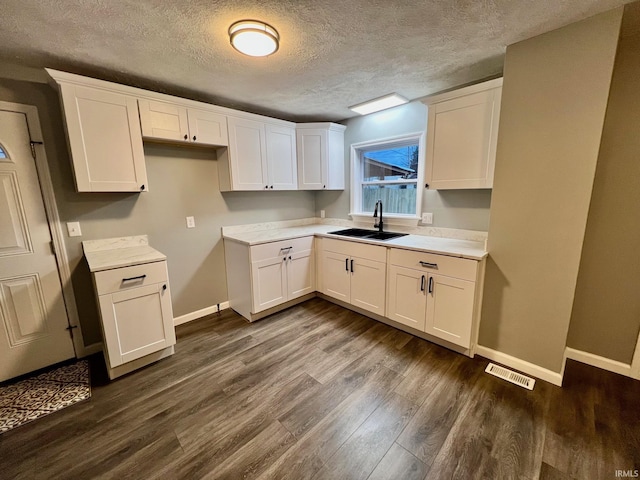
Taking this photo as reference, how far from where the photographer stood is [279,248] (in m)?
2.94

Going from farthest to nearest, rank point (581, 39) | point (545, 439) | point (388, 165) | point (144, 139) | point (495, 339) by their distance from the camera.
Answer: point (388, 165)
point (144, 139)
point (495, 339)
point (581, 39)
point (545, 439)

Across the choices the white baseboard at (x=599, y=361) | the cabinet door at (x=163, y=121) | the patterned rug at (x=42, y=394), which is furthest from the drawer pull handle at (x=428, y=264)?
the patterned rug at (x=42, y=394)

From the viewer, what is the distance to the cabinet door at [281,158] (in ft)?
10.2

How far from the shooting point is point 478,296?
2.18 metres

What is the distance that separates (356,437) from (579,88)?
100 inches

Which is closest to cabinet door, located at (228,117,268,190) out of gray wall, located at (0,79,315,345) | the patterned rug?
gray wall, located at (0,79,315,345)

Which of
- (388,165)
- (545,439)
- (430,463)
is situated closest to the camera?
(430,463)

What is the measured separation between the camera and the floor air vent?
1.94 meters

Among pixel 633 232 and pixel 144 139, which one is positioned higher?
pixel 144 139

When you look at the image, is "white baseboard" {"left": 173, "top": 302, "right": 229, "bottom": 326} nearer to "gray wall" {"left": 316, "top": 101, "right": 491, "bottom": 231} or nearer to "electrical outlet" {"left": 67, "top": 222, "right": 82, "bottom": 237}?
"electrical outlet" {"left": 67, "top": 222, "right": 82, "bottom": 237}

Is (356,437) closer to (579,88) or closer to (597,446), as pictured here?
(597,446)

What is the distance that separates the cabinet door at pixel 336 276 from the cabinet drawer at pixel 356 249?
6cm

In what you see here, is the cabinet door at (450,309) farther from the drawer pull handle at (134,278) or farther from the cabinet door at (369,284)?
the drawer pull handle at (134,278)

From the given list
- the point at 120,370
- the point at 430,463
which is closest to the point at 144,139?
the point at 120,370
